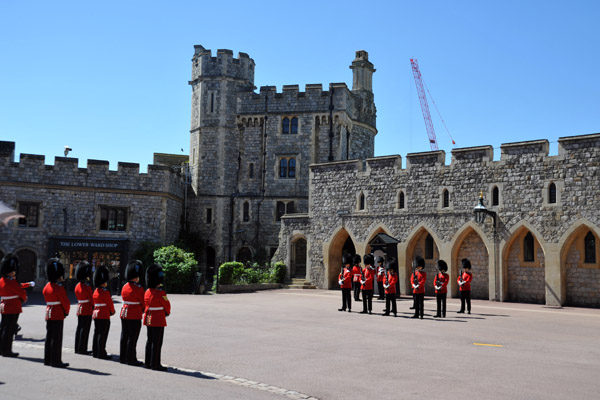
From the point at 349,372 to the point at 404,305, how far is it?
11.9 metres

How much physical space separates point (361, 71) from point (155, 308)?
103 ft

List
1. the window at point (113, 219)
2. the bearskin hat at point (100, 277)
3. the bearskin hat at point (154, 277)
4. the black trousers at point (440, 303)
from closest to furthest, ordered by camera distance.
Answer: the bearskin hat at point (154, 277)
the bearskin hat at point (100, 277)
the black trousers at point (440, 303)
the window at point (113, 219)

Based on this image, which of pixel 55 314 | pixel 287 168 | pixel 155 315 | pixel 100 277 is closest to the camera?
pixel 155 315

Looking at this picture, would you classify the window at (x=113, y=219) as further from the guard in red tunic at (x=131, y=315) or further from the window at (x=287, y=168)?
the guard in red tunic at (x=131, y=315)

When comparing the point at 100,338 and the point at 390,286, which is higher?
the point at 390,286

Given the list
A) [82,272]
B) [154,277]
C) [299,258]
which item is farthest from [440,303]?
[299,258]

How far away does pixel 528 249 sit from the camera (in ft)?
73.4

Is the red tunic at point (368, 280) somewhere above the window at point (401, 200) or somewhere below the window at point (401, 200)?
below

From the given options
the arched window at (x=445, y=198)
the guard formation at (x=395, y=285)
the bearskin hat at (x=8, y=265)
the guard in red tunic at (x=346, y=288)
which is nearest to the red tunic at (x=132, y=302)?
the bearskin hat at (x=8, y=265)

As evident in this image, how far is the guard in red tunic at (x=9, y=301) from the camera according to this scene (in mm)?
9992

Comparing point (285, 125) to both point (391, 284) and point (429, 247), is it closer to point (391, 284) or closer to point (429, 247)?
point (429, 247)

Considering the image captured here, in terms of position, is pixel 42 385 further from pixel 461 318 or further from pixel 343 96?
pixel 343 96

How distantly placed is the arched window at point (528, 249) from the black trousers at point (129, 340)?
17.1 metres

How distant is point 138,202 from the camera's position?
2914cm
